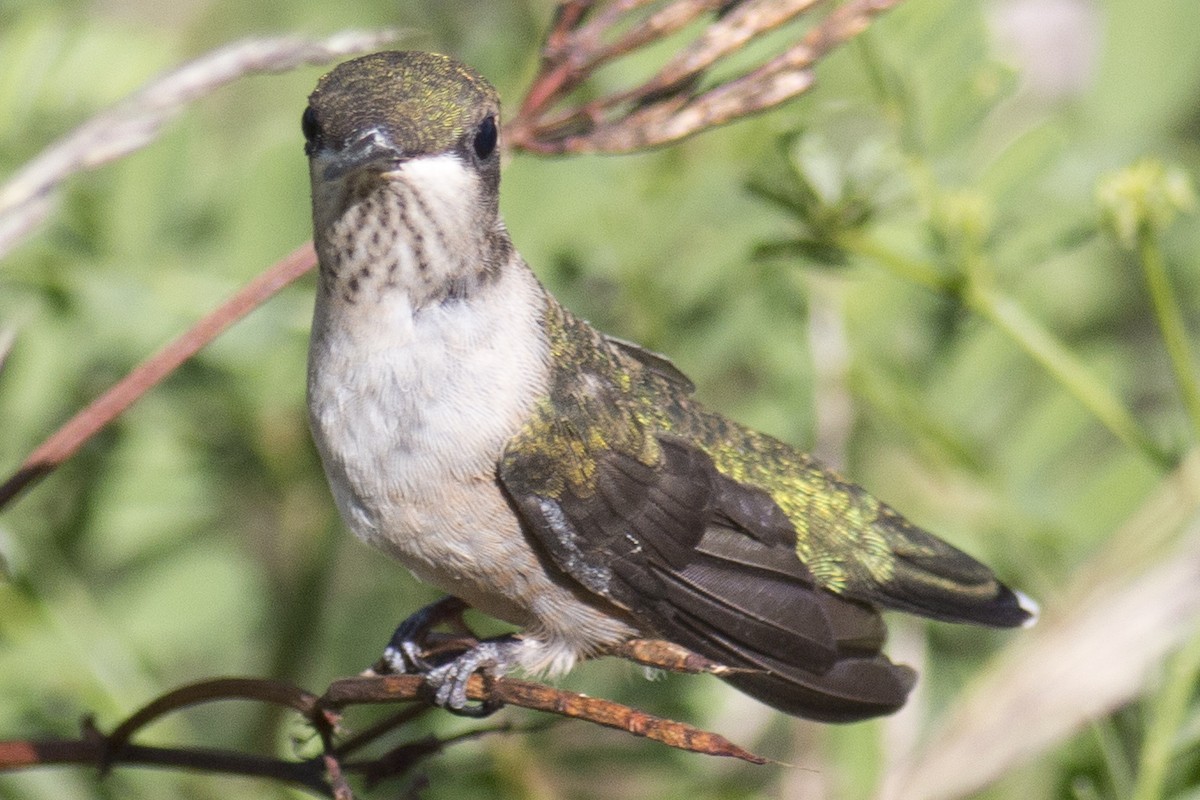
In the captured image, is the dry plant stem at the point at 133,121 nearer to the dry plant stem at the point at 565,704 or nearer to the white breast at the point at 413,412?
the white breast at the point at 413,412

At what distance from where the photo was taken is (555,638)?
89.4 inches

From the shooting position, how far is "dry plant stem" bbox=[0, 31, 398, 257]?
2.09 metres

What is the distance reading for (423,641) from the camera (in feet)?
7.84

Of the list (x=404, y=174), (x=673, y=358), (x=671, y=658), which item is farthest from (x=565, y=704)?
(x=673, y=358)

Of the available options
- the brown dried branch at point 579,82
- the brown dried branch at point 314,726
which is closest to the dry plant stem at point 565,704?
the brown dried branch at point 314,726

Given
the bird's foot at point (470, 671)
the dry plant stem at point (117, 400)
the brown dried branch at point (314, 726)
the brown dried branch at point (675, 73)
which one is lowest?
the brown dried branch at point (314, 726)

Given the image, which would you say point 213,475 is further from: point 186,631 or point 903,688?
point 903,688

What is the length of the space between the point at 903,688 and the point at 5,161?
1.89 meters

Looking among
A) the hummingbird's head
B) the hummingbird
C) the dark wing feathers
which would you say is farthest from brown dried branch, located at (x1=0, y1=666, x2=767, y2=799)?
the hummingbird's head

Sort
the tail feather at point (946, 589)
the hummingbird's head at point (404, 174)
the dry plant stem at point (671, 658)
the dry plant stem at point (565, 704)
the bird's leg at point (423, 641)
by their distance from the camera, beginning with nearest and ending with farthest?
the dry plant stem at point (565, 704), the dry plant stem at point (671, 658), the hummingbird's head at point (404, 174), the bird's leg at point (423, 641), the tail feather at point (946, 589)

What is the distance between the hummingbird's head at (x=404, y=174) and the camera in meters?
1.98

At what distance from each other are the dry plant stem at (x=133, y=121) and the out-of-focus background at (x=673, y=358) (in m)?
0.67

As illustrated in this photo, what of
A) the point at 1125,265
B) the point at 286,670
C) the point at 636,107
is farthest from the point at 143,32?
the point at 1125,265

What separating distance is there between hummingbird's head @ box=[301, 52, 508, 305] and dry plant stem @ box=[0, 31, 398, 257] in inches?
3.7
